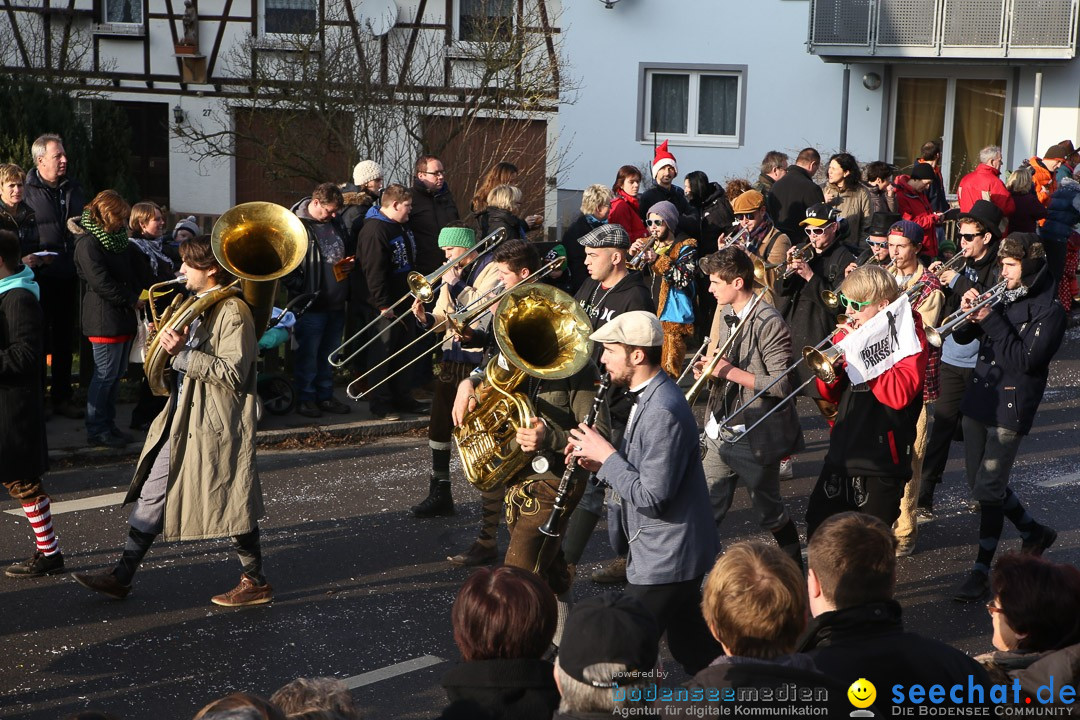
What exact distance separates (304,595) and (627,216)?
631 cm

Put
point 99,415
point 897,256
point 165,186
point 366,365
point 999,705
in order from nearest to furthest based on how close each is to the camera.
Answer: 1. point 999,705
2. point 897,256
3. point 99,415
4. point 366,365
5. point 165,186

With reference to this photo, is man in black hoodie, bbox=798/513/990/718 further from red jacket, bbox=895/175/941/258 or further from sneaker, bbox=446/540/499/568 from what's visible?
red jacket, bbox=895/175/941/258

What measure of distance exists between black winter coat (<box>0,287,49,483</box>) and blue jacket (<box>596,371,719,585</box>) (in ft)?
10.9

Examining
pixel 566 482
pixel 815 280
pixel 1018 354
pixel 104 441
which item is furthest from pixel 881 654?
pixel 104 441

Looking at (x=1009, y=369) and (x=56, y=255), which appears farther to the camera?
(x=56, y=255)

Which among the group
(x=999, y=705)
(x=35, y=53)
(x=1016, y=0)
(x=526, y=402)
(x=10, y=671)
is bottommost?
(x=10, y=671)

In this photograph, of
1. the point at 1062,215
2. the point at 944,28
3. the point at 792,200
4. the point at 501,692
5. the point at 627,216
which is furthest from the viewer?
the point at 944,28

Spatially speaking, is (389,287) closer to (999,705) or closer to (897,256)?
(897,256)

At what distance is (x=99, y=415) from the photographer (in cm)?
935

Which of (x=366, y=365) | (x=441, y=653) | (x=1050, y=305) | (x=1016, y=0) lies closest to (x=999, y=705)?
(x=441, y=653)

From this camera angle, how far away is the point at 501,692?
135 inches

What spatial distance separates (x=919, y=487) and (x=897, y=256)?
1.54 m

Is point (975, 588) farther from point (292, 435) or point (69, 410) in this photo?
point (69, 410)

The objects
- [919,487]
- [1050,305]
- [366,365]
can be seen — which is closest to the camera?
[1050,305]
